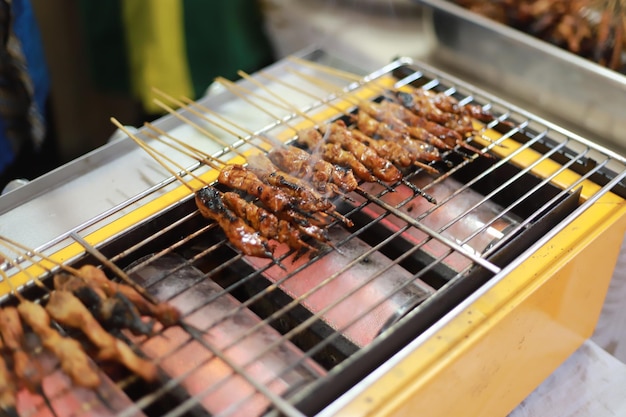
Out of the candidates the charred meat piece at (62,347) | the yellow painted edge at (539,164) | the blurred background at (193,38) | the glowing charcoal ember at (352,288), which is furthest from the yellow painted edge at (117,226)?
the blurred background at (193,38)

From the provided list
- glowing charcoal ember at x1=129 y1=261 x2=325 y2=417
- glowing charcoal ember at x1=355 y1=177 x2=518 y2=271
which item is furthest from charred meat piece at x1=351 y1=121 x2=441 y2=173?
glowing charcoal ember at x1=129 y1=261 x2=325 y2=417

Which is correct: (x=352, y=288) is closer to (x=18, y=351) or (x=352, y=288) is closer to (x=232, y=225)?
(x=232, y=225)

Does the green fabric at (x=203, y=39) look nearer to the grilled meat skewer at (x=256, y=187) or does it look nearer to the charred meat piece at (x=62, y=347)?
the grilled meat skewer at (x=256, y=187)

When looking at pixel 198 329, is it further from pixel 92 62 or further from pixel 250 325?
pixel 92 62

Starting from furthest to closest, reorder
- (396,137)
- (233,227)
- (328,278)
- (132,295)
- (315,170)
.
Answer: (396,137) < (315,170) < (233,227) < (328,278) < (132,295)

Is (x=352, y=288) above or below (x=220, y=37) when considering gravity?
below

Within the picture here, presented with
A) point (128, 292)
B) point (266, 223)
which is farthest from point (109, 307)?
point (266, 223)

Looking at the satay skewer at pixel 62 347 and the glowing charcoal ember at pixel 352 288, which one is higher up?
the satay skewer at pixel 62 347
